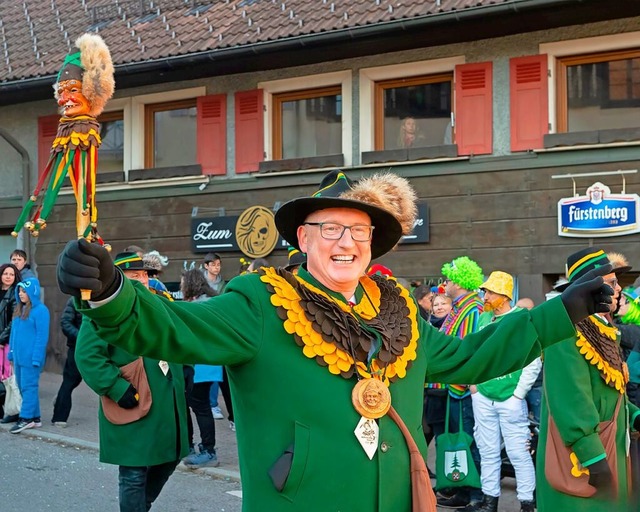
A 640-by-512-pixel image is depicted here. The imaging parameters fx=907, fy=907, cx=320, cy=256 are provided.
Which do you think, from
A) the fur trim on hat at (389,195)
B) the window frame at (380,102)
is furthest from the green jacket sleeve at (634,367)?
the window frame at (380,102)

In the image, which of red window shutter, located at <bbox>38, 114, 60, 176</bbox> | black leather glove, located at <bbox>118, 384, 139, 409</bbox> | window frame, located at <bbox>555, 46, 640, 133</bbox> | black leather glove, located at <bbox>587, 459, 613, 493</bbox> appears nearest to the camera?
black leather glove, located at <bbox>587, 459, 613, 493</bbox>

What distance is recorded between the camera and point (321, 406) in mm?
2861

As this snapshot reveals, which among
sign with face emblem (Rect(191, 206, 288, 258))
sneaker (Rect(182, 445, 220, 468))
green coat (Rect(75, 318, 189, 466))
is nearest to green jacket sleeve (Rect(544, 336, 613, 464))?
green coat (Rect(75, 318, 189, 466))

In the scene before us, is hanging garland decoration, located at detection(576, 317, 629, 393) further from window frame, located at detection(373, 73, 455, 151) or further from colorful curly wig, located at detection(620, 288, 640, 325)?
window frame, located at detection(373, 73, 455, 151)

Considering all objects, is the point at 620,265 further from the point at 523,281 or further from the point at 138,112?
the point at 138,112

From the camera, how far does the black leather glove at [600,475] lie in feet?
14.6

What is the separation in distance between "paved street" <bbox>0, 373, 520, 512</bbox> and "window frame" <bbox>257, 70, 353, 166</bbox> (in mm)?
5006

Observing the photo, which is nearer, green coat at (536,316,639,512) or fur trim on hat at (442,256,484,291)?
green coat at (536,316,639,512)

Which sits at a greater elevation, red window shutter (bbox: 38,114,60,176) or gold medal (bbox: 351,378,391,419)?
red window shutter (bbox: 38,114,60,176)

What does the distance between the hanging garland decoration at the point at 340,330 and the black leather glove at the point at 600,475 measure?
1755 millimetres

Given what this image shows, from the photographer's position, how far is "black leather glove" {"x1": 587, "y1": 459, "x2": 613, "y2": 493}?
175 inches

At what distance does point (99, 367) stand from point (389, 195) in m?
2.90

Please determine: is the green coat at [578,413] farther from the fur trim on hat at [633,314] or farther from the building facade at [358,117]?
the building facade at [358,117]

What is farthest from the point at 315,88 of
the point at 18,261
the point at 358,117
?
the point at 18,261
